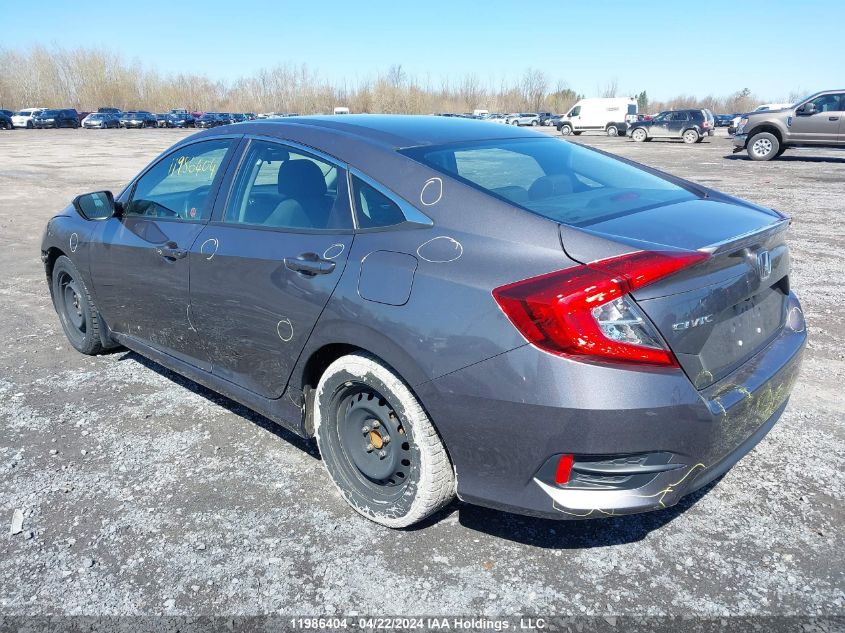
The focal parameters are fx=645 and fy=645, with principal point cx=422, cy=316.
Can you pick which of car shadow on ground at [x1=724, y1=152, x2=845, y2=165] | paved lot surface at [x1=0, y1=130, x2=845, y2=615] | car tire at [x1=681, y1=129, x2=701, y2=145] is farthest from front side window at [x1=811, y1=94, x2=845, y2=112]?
paved lot surface at [x1=0, y1=130, x2=845, y2=615]

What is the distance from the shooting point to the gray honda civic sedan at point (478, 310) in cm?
200

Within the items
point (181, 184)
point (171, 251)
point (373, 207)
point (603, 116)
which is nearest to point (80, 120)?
point (603, 116)

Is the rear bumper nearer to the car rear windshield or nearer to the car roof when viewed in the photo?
the car rear windshield

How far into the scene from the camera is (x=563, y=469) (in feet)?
6.82

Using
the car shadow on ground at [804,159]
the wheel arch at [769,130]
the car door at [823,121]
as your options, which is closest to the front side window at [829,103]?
the car door at [823,121]

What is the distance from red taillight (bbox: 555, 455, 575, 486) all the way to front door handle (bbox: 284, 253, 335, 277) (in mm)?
1147

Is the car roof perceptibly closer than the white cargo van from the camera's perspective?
Yes

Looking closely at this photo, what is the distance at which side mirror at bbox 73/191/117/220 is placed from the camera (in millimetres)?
3920

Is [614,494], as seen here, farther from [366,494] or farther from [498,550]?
[366,494]

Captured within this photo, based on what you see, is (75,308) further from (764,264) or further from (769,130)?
(769,130)

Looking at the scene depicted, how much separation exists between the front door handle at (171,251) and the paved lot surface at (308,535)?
96 cm

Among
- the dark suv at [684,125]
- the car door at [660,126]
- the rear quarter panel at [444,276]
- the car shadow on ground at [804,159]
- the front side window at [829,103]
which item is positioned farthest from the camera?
the car door at [660,126]

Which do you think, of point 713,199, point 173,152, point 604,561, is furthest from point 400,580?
point 173,152

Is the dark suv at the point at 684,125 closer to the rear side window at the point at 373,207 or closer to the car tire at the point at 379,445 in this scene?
the rear side window at the point at 373,207
